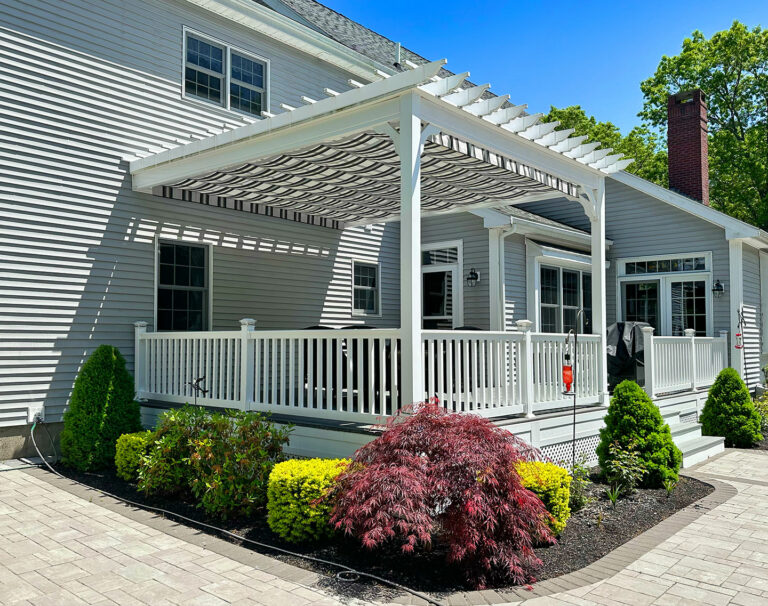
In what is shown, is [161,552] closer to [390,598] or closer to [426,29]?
[390,598]

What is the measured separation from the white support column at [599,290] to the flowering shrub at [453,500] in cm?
427

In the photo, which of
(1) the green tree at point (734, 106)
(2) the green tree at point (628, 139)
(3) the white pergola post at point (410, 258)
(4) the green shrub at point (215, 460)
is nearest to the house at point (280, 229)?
(3) the white pergola post at point (410, 258)

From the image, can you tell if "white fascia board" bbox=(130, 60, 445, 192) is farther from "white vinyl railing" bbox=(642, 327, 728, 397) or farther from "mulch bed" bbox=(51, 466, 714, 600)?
"white vinyl railing" bbox=(642, 327, 728, 397)

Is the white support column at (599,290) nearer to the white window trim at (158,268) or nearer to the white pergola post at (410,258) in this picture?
the white pergola post at (410,258)

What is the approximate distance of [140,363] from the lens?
8727 mm

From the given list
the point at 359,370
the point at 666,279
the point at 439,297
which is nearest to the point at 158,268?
the point at 359,370

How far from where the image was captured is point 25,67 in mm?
7773

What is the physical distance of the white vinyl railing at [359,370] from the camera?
6129mm

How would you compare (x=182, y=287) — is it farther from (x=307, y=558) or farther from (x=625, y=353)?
(x=625, y=353)

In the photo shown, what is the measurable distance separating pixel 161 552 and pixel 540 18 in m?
16.7

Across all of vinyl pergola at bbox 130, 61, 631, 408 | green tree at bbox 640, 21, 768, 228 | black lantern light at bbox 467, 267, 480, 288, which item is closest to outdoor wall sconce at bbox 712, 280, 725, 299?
black lantern light at bbox 467, 267, 480, 288

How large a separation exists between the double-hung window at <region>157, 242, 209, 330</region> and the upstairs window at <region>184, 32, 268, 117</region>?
2488 millimetres

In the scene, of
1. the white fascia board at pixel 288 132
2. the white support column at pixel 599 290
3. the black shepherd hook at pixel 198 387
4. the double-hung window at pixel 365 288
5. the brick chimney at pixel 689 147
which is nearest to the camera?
the white fascia board at pixel 288 132

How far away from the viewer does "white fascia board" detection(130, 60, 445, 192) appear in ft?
19.1
